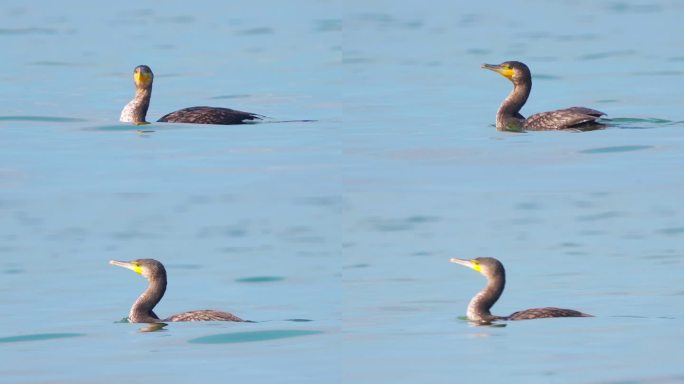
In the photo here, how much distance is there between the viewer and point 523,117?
52.0 ft

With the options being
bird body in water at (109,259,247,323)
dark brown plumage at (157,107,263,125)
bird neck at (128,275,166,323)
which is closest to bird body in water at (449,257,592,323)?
bird body in water at (109,259,247,323)

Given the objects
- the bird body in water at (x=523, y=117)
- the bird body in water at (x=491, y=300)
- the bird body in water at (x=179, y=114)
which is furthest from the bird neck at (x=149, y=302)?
the bird body in water at (x=523, y=117)

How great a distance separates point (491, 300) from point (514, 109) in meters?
3.02

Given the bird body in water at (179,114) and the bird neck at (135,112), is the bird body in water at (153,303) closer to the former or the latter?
the bird body in water at (179,114)

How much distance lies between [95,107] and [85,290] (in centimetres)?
362

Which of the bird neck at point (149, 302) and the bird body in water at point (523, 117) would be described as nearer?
the bird neck at point (149, 302)

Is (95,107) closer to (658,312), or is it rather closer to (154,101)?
(154,101)

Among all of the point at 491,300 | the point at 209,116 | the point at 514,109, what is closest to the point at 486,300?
the point at 491,300

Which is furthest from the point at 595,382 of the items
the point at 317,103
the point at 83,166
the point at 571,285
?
the point at 317,103

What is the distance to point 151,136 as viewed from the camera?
14961mm

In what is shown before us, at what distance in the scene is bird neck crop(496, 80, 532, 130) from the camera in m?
15.5

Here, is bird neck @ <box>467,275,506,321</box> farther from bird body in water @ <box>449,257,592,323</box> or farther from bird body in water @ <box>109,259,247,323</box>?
bird body in water @ <box>109,259,247,323</box>

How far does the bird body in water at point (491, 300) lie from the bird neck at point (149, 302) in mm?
2462

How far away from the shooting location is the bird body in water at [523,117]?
1488cm
